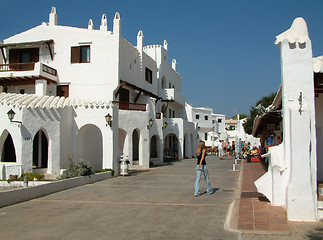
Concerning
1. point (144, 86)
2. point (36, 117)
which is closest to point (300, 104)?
point (36, 117)

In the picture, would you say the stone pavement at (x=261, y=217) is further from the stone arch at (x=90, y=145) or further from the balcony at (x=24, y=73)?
the balcony at (x=24, y=73)

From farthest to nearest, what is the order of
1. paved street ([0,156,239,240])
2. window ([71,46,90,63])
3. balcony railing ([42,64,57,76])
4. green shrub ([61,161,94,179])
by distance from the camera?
window ([71,46,90,63])
balcony railing ([42,64,57,76])
green shrub ([61,161,94,179])
paved street ([0,156,239,240])

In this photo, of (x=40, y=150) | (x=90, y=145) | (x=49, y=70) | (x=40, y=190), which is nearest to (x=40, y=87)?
(x=49, y=70)

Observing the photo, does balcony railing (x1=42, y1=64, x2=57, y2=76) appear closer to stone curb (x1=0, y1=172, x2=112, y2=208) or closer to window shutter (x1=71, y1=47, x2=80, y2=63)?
window shutter (x1=71, y1=47, x2=80, y2=63)

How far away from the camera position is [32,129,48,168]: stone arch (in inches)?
675

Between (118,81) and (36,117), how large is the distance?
8726 millimetres

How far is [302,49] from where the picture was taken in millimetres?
7430

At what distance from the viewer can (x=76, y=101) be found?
18297 millimetres

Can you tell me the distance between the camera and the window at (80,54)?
24.3 metres

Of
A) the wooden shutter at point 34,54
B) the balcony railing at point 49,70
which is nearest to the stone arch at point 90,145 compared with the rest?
the balcony railing at point 49,70

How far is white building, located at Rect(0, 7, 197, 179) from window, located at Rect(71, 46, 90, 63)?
70 mm

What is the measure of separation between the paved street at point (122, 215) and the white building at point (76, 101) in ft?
15.5

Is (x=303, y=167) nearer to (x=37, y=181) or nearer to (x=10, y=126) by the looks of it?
(x=37, y=181)

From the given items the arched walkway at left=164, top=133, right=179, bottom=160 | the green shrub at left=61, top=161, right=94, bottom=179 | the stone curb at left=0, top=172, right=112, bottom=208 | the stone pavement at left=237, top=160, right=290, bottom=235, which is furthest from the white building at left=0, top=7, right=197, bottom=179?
the stone pavement at left=237, top=160, right=290, bottom=235
